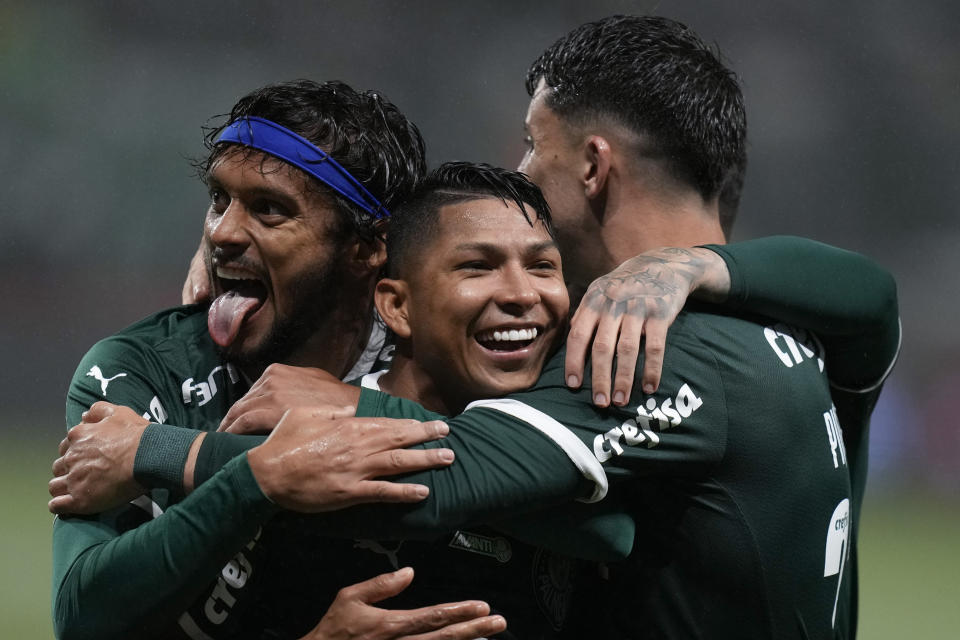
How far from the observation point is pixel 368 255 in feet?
9.05

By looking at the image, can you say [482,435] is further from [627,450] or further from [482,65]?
[482,65]

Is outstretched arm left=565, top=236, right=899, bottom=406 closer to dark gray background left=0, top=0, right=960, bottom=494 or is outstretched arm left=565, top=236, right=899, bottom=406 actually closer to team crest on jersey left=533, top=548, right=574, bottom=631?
team crest on jersey left=533, top=548, right=574, bottom=631

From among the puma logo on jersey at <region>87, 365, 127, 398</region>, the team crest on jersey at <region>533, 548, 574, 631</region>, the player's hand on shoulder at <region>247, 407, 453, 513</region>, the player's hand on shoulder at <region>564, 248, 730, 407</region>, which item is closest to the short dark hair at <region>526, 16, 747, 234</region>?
the player's hand on shoulder at <region>564, 248, 730, 407</region>

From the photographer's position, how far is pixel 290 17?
9305mm

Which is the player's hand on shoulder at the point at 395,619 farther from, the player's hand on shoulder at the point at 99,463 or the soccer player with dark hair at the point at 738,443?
the player's hand on shoulder at the point at 99,463

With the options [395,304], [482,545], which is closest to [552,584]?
[482,545]

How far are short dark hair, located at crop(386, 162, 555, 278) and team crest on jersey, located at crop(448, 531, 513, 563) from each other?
0.61m

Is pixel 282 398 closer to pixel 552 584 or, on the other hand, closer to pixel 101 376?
pixel 101 376

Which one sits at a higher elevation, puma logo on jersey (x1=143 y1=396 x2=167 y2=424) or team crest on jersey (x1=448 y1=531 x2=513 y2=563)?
puma logo on jersey (x1=143 y1=396 x2=167 y2=424)

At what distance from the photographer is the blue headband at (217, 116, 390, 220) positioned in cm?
264

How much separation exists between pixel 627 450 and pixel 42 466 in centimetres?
776

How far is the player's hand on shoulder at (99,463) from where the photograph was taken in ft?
7.01

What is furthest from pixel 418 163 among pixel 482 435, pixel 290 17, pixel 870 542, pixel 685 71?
pixel 290 17

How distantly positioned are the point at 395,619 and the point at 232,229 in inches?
39.9
